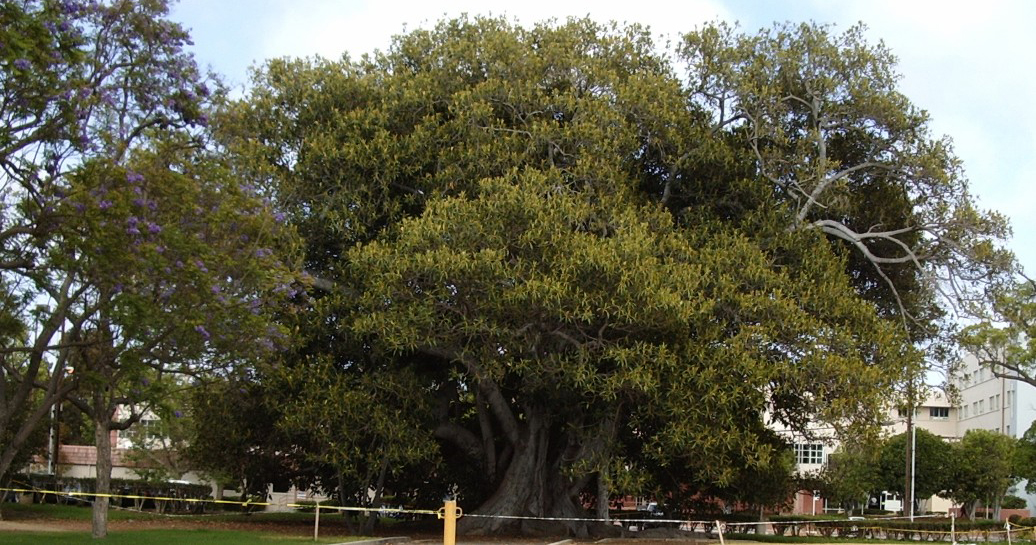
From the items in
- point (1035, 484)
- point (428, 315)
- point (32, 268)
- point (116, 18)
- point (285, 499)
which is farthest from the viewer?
point (285, 499)

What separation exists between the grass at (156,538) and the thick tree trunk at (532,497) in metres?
4.26

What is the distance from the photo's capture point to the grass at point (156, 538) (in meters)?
19.2

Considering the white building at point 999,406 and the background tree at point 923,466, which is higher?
the white building at point 999,406

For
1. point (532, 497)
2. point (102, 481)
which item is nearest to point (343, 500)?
point (532, 497)

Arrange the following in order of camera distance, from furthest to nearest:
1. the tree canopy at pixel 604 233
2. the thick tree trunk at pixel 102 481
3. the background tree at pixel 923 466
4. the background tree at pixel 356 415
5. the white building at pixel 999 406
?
1. the white building at pixel 999 406
2. the background tree at pixel 923 466
3. the background tree at pixel 356 415
4. the tree canopy at pixel 604 233
5. the thick tree trunk at pixel 102 481

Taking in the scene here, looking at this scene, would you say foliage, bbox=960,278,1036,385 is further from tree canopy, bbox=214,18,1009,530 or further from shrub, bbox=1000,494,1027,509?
Result: shrub, bbox=1000,494,1027,509

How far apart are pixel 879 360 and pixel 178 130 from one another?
15895mm

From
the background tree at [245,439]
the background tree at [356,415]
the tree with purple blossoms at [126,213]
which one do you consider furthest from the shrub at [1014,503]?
the tree with purple blossoms at [126,213]

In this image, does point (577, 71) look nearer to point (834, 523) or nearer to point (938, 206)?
point (938, 206)

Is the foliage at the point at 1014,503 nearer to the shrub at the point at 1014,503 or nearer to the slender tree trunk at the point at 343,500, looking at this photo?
the shrub at the point at 1014,503

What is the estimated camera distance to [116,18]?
Result: 16734mm

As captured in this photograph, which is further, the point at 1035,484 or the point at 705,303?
the point at 1035,484

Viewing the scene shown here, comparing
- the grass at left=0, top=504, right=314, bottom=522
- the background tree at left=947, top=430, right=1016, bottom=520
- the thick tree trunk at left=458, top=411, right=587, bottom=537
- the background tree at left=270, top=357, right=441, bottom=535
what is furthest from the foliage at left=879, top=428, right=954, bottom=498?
the background tree at left=270, top=357, right=441, bottom=535

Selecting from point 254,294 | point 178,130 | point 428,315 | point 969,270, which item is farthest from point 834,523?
point 178,130
